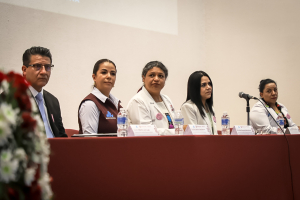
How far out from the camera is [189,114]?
249 cm

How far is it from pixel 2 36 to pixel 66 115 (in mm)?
1070

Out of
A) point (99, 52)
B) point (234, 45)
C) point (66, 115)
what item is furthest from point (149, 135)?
point (234, 45)

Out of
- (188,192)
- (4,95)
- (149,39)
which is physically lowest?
(188,192)

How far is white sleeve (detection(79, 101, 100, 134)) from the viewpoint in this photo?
1.97 m

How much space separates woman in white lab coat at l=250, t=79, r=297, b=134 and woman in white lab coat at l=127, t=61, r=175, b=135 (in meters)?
1.21

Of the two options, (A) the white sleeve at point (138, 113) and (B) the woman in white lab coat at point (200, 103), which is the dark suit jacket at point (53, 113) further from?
(B) the woman in white lab coat at point (200, 103)

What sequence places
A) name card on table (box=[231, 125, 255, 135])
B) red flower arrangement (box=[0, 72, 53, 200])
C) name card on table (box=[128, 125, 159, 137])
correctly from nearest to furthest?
red flower arrangement (box=[0, 72, 53, 200]) → name card on table (box=[128, 125, 159, 137]) → name card on table (box=[231, 125, 255, 135])

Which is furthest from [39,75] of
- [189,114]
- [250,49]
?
[250,49]

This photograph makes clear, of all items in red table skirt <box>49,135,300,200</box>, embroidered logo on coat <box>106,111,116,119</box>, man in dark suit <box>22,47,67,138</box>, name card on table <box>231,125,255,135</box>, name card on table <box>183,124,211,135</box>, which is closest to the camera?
red table skirt <box>49,135,300,200</box>

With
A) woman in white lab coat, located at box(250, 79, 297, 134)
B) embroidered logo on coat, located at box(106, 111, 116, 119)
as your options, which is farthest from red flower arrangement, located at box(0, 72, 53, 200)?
woman in white lab coat, located at box(250, 79, 297, 134)

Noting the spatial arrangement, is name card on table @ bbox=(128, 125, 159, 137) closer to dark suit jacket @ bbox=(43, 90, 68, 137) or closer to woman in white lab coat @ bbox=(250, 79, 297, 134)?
dark suit jacket @ bbox=(43, 90, 68, 137)

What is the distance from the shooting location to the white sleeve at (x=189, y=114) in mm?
2474

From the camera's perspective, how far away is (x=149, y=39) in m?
4.05

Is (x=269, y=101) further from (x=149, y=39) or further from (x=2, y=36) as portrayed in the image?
(x=2, y=36)
